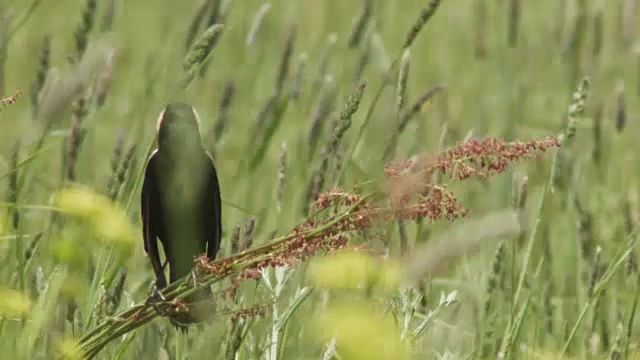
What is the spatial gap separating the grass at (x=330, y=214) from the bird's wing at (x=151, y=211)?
0.17 feet

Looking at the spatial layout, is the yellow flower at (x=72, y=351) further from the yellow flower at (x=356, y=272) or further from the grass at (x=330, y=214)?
the yellow flower at (x=356, y=272)

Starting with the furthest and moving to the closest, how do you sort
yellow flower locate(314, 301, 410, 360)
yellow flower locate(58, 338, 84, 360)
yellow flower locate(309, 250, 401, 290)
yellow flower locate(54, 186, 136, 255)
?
1. yellow flower locate(309, 250, 401, 290)
2. yellow flower locate(54, 186, 136, 255)
3. yellow flower locate(58, 338, 84, 360)
4. yellow flower locate(314, 301, 410, 360)

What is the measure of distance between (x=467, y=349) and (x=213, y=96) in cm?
229

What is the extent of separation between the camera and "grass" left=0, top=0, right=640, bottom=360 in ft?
3.90

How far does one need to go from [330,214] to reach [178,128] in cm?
59

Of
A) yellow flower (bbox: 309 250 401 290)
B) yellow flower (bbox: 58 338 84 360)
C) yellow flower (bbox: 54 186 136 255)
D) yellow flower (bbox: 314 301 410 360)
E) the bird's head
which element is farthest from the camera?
yellow flower (bbox: 309 250 401 290)

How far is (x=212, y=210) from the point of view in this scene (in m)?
1.24

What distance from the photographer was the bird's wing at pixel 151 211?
1242mm

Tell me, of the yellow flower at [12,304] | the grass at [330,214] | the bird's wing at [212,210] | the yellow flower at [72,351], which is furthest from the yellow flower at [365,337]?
the yellow flower at [12,304]

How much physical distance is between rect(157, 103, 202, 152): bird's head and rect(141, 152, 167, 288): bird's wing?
A: 0.05m

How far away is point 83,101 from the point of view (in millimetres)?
1983

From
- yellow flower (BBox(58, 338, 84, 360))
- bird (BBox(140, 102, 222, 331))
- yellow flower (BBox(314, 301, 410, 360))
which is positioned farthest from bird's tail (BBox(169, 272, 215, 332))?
yellow flower (BBox(314, 301, 410, 360))

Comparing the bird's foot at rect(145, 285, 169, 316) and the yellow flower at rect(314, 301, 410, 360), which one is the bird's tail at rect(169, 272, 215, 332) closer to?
the bird's foot at rect(145, 285, 169, 316)

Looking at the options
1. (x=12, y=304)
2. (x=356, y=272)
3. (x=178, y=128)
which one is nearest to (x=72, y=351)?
(x=12, y=304)
